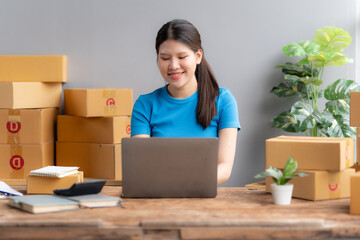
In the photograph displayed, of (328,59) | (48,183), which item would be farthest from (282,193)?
(328,59)

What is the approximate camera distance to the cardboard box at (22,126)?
3.28 m

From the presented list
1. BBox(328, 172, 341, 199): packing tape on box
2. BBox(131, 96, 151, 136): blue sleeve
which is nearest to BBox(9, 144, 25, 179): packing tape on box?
BBox(131, 96, 151, 136): blue sleeve

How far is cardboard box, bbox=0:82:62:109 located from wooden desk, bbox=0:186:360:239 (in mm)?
1934

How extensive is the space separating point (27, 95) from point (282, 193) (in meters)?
2.28

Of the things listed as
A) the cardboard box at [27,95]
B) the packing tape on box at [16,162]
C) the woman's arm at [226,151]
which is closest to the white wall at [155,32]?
the cardboard box at [27,95]

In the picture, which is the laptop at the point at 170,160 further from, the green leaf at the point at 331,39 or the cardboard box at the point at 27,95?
the green leaf at the point at 331,39

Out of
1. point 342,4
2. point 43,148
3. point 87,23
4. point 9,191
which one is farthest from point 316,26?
point 9,191

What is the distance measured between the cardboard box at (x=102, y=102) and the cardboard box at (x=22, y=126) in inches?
10.6

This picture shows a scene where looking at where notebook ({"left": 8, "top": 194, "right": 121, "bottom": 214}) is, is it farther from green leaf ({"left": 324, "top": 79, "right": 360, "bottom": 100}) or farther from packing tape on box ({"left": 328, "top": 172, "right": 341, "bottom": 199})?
green leaf ({"left": 324, "top": 79, "right": 360, "bottom": 100})

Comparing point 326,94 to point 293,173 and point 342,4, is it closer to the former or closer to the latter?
point 342,4

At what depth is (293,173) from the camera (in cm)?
158

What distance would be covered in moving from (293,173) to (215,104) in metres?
0.66

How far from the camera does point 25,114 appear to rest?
3.29 meters

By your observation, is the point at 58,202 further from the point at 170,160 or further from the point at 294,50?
the point at 294,50
